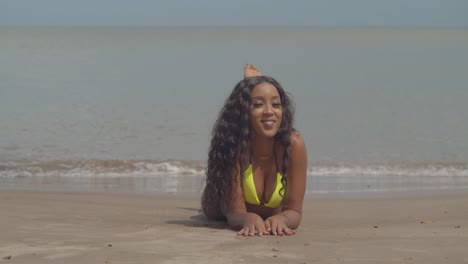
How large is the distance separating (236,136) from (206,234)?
770 mm

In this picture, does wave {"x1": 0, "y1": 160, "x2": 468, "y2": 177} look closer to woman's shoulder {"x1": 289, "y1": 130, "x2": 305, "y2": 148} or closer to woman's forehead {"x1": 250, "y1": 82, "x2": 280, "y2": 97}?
woman's shoulder {"x1": 289, "y1": 130, "x2": 305, "y2": 148}

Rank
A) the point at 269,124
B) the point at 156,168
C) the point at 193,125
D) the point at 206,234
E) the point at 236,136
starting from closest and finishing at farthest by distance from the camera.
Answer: the point at 206,234 < the point at 269,124 < the point at 236,136 < the point at 156,168 < the point at 193,125

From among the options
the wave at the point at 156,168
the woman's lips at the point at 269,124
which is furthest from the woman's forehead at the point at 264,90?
the wave at the point at 156,168

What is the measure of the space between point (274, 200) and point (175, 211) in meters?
1.56

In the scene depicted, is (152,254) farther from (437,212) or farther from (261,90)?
(437,212)

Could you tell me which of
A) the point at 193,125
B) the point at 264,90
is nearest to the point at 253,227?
the point at 264,90

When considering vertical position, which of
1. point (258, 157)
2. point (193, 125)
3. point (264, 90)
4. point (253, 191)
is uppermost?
point (193, 125)

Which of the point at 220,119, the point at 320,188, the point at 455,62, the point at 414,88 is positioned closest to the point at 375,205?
the point at 320,188

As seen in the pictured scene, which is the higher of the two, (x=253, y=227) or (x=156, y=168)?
(x=156, y=168)

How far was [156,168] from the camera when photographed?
37.7ft

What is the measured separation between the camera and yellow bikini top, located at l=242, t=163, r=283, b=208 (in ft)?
20.1

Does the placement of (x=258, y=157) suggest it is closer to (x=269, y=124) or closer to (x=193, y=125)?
(x=269, y=124)

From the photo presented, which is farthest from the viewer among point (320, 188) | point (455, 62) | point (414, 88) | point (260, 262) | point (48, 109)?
point (455, 62)

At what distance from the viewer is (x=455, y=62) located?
3422 cm
